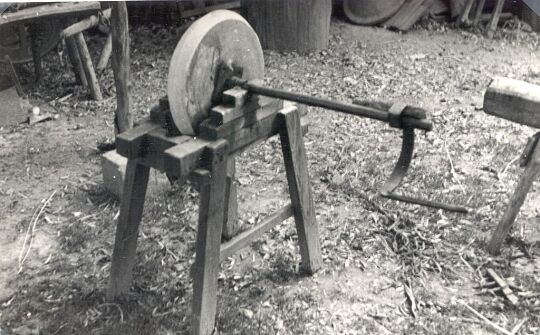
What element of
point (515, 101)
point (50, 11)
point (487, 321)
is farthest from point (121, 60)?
point (487, 321)

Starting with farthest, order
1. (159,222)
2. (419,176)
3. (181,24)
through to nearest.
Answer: (181,24)
(419,176)
(159,222)

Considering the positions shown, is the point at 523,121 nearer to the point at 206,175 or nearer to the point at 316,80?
the point at 206,175

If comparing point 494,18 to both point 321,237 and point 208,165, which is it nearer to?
point 321,237

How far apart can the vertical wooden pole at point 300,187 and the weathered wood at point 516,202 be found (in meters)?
1.31

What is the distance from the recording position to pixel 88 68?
267 inches

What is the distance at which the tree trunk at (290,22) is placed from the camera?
8062mm

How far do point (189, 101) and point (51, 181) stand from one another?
276cm

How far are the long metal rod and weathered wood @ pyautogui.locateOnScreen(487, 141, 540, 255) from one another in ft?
5.25

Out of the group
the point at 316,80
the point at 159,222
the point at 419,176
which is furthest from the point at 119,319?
the point at 316,80

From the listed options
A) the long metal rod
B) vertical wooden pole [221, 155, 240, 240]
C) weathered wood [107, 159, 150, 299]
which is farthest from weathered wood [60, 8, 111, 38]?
the long metal rod

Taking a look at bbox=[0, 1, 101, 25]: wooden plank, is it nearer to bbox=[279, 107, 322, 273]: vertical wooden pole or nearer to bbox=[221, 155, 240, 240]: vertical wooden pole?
bbox=[221, 155, 240, 240]: vertical wooden pole

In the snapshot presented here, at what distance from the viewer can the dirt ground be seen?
12.0 feet

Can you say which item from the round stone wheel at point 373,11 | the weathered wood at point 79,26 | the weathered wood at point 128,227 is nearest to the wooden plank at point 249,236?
the weathered wood at point 128,227

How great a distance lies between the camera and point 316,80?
752cm
